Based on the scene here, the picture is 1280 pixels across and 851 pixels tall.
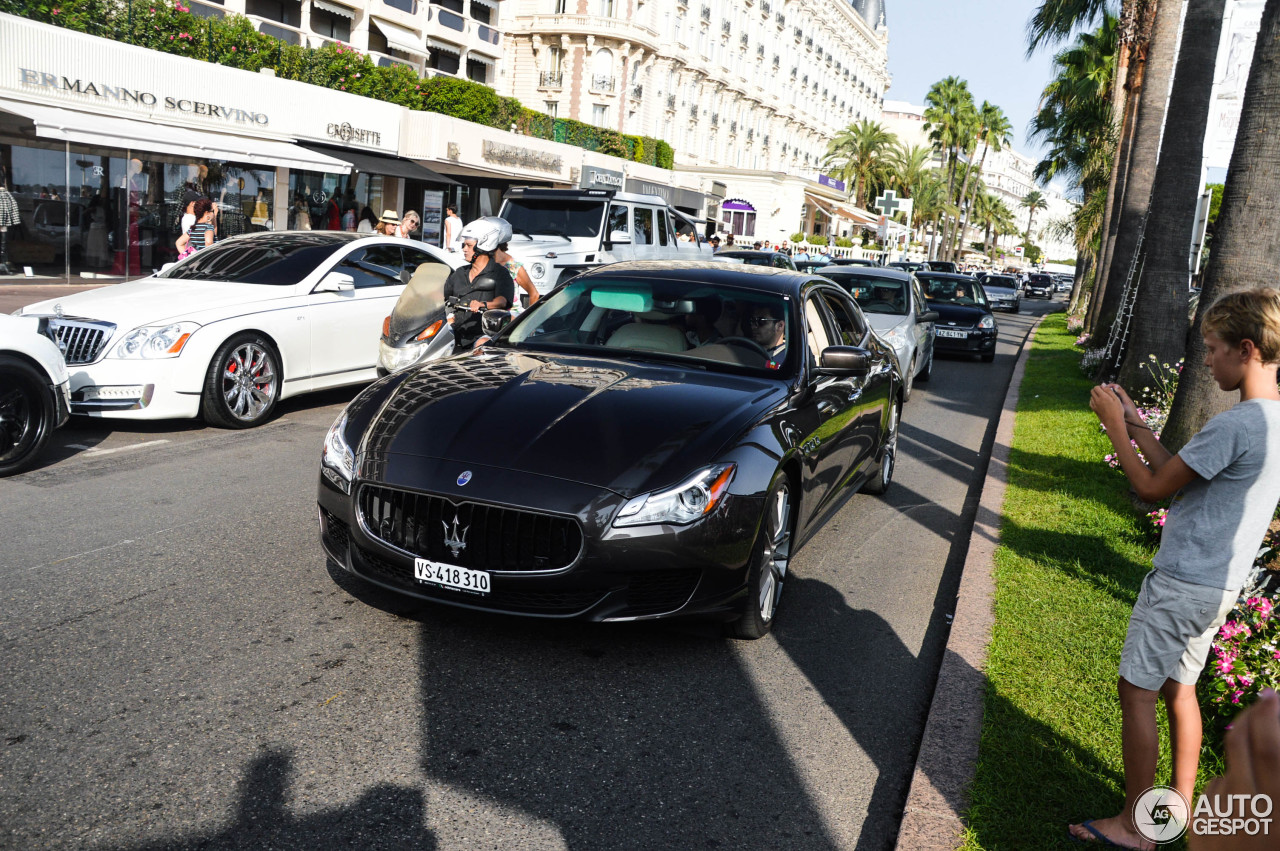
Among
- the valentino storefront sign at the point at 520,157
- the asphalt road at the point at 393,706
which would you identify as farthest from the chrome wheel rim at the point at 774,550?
the valentino storefront sign at the point at 520,157

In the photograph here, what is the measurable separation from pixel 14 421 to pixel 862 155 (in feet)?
281

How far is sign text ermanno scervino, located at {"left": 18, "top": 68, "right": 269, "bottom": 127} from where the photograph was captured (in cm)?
1908

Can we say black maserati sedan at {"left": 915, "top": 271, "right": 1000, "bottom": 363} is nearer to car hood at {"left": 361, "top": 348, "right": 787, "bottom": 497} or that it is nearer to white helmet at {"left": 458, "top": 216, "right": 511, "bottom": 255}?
white helmet at {"left": 458, "top": 216, "right": 511, "bottom": 255}

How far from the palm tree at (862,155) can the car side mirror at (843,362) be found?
8503cm

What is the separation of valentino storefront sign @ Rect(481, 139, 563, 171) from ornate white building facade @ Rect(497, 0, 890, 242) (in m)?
15.3

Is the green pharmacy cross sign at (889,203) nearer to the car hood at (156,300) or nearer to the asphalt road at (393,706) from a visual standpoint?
the car hood at (156,300)

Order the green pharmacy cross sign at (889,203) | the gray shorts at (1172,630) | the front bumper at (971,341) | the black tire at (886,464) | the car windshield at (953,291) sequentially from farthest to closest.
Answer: the green pharmacy cross sign at (889,203), the car windshield at (953,291), the front bumper at (971,341), the black tire at (886,464), the gray shorts at (1172,630)

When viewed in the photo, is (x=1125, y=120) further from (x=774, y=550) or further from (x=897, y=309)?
(x=774, y=550)

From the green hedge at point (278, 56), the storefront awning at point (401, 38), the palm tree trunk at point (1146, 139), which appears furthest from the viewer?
the storefront awning at point (401, 38)

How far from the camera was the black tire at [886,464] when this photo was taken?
7789mm

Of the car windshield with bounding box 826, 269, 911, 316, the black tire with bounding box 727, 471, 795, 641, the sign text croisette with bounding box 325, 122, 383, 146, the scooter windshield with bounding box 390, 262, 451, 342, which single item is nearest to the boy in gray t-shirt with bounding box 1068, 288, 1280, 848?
the black tire with bounding box 727, 471, 795, 641

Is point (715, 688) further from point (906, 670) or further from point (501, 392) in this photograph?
point (501, 392)

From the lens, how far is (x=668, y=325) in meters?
5.86

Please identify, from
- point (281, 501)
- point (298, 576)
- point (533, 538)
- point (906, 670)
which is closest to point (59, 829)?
point (533, 538)
